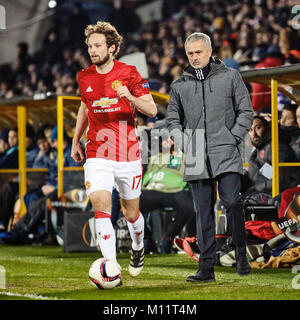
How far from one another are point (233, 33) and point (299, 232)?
958cm

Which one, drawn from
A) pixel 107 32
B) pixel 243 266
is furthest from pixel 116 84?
pixel 243 266

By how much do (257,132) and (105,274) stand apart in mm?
3703

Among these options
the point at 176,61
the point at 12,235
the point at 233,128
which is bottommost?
the point at 12,235

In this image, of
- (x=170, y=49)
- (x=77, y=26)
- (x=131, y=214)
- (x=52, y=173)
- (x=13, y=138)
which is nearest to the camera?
(x=131, y=214)

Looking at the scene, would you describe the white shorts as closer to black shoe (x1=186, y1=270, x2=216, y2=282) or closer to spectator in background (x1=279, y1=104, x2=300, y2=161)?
black shoe (x1=186, y1=270, x2=216, y2=282)

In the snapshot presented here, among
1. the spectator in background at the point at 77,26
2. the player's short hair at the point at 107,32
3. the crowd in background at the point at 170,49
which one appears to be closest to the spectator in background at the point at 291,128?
the crowd in background at the point at 170,49

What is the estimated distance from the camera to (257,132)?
29.8 ft

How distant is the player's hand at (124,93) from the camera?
593cm

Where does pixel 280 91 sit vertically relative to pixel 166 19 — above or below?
below

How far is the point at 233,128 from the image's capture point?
6160 millimetres

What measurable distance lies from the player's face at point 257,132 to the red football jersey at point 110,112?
117 inches

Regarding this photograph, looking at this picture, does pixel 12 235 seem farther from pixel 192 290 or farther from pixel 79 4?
pixel 79 4

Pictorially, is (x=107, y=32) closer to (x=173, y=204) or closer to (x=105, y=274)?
(x=105, y=274)
